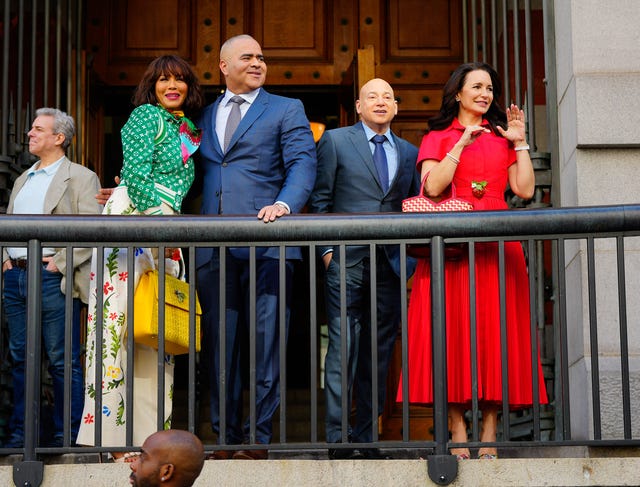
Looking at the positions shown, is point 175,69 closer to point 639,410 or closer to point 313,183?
point 313,183

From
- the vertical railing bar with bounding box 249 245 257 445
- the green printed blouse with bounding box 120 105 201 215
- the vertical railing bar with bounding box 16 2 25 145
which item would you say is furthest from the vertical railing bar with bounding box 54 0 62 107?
the vertical railing bar with bounding box 249 245 257 445

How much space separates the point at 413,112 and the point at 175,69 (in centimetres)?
367

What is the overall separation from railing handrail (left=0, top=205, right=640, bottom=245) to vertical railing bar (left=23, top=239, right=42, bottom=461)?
124mm

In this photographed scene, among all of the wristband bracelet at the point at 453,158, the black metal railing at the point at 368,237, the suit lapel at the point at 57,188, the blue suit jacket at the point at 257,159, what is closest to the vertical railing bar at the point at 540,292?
the wristband bracelet at the point at 453,158

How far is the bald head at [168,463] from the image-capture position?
4.60 meters

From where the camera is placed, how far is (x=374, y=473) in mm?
5840

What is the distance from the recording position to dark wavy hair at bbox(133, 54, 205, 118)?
23.3ft

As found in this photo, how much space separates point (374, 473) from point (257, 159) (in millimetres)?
1887

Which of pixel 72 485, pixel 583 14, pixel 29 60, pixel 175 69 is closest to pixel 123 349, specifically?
pixel 72 485

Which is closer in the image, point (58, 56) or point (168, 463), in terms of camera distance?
point (168, 463)

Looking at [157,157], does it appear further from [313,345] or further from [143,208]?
[313,345]

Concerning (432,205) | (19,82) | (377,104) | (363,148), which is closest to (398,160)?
(363,148)

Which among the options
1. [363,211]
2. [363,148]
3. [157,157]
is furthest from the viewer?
[363,148]

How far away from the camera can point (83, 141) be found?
9859mm
